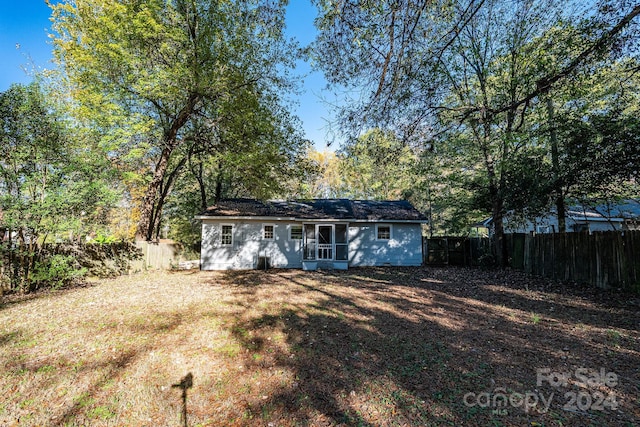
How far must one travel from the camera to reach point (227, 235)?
586 inches

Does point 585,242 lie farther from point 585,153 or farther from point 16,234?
point 16,234

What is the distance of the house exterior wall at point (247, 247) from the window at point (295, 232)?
17 centimetres

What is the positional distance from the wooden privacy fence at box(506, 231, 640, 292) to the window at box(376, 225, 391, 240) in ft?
20.7

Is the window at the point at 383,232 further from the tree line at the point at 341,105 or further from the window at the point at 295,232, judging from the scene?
the window at the point at 295,232

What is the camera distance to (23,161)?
762cm

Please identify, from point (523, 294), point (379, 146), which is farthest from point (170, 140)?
point (523, 294)

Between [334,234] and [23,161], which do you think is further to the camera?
[334,234]

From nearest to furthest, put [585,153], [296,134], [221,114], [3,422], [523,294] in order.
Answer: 1. [3,422]
2. [523,294]
3. [585,153]
4. [221,114]
5. [296,134]

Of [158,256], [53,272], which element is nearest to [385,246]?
[158,256]

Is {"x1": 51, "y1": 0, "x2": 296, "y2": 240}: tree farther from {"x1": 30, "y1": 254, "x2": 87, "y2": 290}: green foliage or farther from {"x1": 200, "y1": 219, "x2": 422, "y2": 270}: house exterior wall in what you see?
{"x1": 200, "y1": 219, "x2": 422, "y2": 270}: house exterior wall

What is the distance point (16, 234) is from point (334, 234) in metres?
11.9

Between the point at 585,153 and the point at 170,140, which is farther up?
the point at 170,140

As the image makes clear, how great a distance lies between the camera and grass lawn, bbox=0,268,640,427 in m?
3.01

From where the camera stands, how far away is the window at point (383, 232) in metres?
15.9
